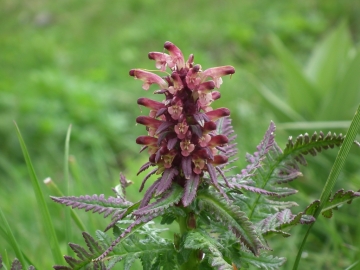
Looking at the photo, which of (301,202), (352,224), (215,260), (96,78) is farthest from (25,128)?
(215,260)

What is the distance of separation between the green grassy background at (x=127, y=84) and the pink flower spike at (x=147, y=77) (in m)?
0.54

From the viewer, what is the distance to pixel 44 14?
6180 mm

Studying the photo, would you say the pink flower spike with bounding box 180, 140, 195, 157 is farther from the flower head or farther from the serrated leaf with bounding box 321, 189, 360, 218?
the serrated leaf with bounding box 321, 189, 360, 218

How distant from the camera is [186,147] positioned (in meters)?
0.73

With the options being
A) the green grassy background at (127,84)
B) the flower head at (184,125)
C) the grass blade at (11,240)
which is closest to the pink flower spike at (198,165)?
the flower head at (184,125)

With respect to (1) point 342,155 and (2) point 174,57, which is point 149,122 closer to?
(2) point 174,57

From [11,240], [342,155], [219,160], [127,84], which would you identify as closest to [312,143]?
[342,155]

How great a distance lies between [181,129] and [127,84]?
11.9 ft

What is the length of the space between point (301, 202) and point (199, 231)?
122cm

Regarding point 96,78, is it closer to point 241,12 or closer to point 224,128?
point 241,12

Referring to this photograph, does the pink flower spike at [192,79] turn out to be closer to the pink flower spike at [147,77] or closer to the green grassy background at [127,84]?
the pink flower spike at [147,77]

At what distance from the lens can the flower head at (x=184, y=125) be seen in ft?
2.37

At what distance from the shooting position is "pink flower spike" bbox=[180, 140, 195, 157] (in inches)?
28.4

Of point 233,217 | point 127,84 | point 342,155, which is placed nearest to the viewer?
point 233,217
